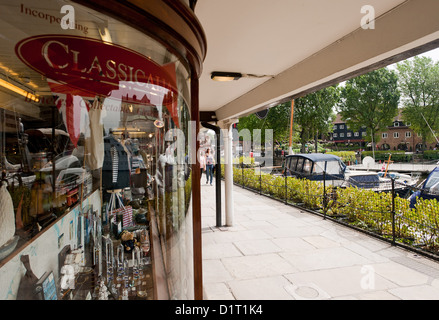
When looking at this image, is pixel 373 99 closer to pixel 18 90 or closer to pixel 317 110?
pixel 317 110

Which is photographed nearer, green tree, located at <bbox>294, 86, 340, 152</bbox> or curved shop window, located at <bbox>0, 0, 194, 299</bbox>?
curved shop window, located at <bbox>0, 0, 194, 299</bbox>

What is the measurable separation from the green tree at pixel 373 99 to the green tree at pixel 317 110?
15.8 feet

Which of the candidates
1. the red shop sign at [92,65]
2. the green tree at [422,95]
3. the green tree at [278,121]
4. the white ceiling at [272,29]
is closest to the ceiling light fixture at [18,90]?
the red shop sign at [92,65]

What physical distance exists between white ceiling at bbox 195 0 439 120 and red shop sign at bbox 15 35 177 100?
3.87ft

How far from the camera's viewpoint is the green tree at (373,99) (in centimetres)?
3103

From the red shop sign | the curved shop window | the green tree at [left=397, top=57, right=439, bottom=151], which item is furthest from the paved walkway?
the green tree at [left=397, top=57, right=439, bottom=151]

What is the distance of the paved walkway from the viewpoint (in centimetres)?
332

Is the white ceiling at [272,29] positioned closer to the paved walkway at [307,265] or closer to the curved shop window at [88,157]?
the curved shop window at [88,157]

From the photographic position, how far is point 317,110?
2841 cm

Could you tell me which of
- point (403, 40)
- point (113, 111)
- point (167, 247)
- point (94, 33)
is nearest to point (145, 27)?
point (94, 33)

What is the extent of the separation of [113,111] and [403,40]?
7.83 ft

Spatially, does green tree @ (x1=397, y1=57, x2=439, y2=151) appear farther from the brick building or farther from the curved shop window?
the curved shop window
